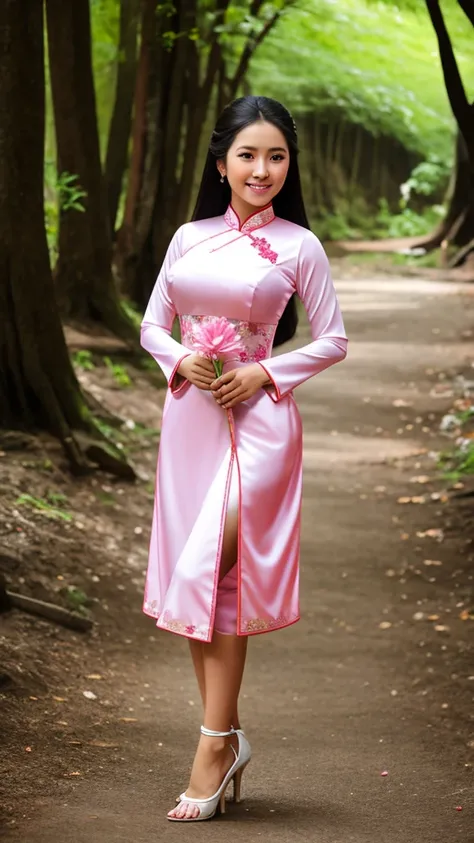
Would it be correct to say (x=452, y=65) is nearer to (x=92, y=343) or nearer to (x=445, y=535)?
(x=445, y=535)

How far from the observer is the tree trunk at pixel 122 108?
14367 millimetres

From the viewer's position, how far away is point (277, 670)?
6.26 m

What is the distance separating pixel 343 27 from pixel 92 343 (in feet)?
51.2

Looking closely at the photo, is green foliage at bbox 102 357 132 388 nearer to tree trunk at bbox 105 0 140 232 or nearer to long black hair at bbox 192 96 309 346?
tree trunk at bbox 105 0 140 232

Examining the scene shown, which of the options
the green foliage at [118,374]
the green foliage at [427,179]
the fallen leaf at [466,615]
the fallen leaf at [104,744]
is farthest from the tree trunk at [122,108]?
the green foliage at [427,179]

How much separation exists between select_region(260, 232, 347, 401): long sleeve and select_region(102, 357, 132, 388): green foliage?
797cm

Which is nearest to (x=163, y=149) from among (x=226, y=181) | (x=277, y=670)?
(x=277, y=670)

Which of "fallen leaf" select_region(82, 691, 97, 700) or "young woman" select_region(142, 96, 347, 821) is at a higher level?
"young woman" select_region(142, 96, 347, 821)

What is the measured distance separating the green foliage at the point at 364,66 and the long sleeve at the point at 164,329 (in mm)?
16041

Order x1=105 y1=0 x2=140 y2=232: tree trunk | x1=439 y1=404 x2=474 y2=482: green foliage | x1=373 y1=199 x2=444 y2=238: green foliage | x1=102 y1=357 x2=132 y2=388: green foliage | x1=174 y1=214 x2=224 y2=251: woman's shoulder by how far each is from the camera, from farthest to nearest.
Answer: x1=373 y1=199 x2=444 y2=238: green foliage < x1=105 y1=0 x2=140 y2=232: tree trunk < x1=102 y1=357 x2=132 y2=388: green foliage < x1=439 y1=404 x2=474 y2=482: green foliage < x1=174 y1=214 x2=224 y2=251: woman's shoulder

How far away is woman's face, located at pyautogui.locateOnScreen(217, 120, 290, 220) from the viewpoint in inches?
150

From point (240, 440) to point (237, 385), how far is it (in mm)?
181

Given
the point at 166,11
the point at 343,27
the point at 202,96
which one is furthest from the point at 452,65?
the point at 343,27

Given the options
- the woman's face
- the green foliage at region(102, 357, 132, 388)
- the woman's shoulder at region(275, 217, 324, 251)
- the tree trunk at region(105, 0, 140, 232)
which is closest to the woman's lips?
the woman's face
